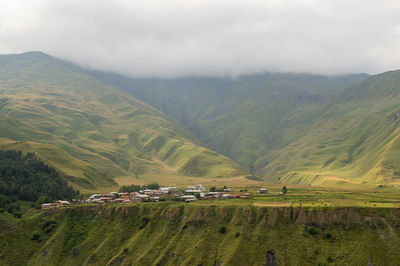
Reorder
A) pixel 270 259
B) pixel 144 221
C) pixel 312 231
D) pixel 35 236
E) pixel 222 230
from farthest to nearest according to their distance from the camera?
pixel 144 221 → pixel 35 236 → pixel 222 230 → pixel 312 231 → pixel 270 259

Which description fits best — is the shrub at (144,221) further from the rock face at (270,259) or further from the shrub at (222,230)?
the rock face at (270,259)

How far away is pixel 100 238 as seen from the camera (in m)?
138

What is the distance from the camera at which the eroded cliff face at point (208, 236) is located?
111m

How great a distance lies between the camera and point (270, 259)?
112750 millimetres

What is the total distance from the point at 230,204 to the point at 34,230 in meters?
80.9

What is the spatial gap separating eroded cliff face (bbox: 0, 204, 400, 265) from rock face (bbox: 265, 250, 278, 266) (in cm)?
32

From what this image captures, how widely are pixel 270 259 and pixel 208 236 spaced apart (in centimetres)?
2465

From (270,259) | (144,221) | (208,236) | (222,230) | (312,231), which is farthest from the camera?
(144,221)

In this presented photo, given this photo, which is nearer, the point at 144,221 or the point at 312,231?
the point at 312,231

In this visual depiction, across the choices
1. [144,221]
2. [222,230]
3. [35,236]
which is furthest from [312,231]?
[35,236]

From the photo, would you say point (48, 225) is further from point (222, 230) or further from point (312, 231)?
point (312, 231)

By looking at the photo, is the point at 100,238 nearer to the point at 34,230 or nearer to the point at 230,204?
the point at 34,230

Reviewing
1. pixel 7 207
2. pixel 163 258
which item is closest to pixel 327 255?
pixel 163 258

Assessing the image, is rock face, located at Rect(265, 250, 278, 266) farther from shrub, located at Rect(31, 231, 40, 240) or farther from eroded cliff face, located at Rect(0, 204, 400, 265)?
shrub, located at Rect(31, 231, 40, 240)
